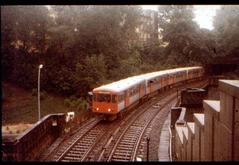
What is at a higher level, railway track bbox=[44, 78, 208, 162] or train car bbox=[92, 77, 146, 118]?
train car bbox=[92, 77, 146, 118]

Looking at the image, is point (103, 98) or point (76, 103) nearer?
point (103, 98)

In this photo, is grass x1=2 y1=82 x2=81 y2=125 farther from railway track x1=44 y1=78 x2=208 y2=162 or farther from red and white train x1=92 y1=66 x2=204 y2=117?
railway track x1=44 y1=78 x2=208 y2=162

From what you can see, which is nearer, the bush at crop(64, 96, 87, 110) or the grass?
the grass

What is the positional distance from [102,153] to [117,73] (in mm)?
18644

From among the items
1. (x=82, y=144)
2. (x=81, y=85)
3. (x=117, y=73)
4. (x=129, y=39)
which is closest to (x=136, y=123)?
(x=82, y=144)

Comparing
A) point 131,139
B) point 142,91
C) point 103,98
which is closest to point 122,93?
point 103,98

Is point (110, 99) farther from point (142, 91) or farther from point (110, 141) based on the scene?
point (142, 91)

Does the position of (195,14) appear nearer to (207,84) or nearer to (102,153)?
(207,84)

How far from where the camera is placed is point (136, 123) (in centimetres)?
1886

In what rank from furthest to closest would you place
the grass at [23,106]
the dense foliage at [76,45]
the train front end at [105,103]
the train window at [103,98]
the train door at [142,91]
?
the dense foliage at [76,45] → the grass at [23,106] → the train door at [142,91] → the train window at [103,98] → the train front end at [105,103]

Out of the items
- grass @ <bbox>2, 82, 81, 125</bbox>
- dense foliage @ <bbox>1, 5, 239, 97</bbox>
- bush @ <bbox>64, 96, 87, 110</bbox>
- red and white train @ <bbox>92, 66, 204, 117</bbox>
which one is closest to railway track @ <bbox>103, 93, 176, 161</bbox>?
red and white train @ <bbox>92, 66, 204, 117</bbox>

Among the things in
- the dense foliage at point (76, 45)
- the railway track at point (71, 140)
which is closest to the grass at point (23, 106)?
the dense foliage at point (76, 45)

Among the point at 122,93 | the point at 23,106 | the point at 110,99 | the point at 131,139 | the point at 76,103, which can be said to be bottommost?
the point at 131,139

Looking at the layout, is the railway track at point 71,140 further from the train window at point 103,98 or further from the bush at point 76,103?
the bush at point 76,103
